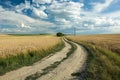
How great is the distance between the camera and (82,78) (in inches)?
400

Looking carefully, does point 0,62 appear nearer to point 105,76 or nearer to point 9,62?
point 9,62

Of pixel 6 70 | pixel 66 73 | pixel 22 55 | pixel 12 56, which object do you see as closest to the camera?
pixel 66 73

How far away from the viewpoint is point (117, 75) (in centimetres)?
1018

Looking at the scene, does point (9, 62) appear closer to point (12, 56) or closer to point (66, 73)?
point (12, 56)

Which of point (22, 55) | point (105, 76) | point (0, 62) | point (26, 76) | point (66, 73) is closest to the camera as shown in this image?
point (105, 76)

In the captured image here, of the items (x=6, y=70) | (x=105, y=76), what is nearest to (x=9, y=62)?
(x=6, y=70)

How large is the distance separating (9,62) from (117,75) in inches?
347

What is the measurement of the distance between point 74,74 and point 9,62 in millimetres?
6339

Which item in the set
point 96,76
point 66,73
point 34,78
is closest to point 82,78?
point 96,76

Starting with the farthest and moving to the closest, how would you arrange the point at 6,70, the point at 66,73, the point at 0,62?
the point at 0,62
the point at 6,70
the point at 66,73

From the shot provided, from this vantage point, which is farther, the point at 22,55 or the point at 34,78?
the point at 22,55

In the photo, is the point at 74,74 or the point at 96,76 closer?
the point at 96,76

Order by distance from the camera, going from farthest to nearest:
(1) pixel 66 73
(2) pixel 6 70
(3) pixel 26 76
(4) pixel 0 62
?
(4) pixel 0 62, (2) pixel 6 70, (1) pixel 66 73, (3) pixel 26 76

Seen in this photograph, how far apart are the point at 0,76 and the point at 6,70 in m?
1.62
